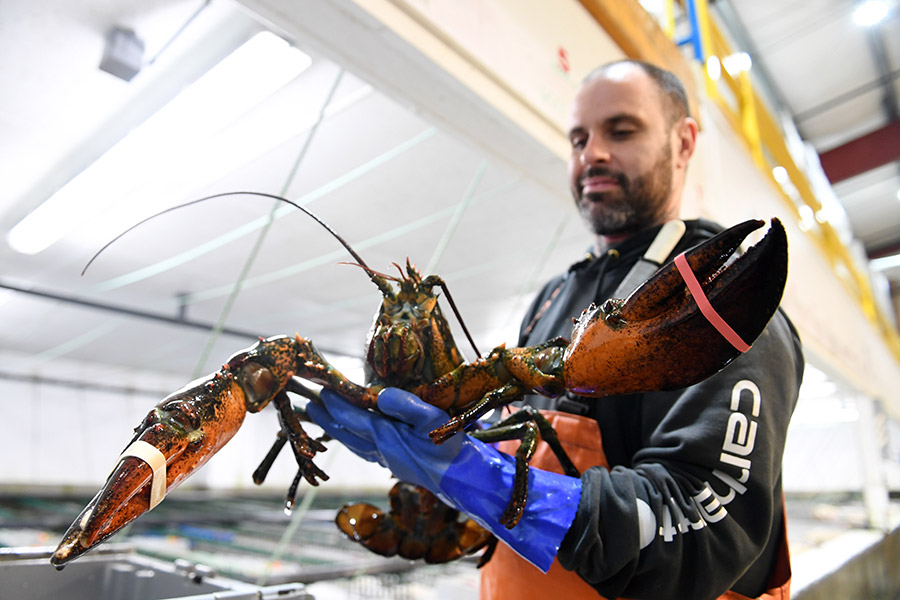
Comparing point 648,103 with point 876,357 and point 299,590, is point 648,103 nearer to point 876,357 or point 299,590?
point 299,590

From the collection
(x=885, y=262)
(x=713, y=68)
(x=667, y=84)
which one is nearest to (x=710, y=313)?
(x=667, y=84)

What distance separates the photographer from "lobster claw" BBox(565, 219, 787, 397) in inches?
21.0

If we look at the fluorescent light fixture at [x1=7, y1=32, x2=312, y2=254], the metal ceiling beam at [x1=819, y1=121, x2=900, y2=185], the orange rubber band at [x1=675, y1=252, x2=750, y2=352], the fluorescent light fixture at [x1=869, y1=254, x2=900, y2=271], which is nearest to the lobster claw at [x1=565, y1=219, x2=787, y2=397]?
the orange rubber band at [x1=675, y1=252, x2=750, y2=352]

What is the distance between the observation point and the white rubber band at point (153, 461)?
1.77 ft

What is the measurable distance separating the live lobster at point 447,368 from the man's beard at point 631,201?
0.42 meters

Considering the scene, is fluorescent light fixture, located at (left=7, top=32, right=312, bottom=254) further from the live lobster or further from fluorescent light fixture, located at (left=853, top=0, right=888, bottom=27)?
fluorescent light fixture, located at (left=853, top=0, right=888, bottom=27)

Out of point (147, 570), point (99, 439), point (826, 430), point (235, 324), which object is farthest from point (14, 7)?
point (826, 430)

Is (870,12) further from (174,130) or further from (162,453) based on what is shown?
(162,453)

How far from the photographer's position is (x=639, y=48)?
200cm

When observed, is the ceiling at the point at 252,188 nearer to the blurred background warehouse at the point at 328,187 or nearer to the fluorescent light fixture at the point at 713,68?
the blurred background warehouse at the point at 328,187

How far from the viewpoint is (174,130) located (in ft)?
4.40

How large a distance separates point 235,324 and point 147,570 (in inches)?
160

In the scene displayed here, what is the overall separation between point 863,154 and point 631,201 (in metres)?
6.86

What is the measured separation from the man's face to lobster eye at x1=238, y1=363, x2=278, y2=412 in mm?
677
